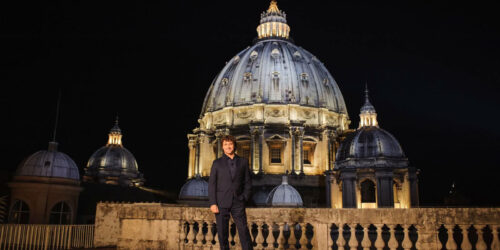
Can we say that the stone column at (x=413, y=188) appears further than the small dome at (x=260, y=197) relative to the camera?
No

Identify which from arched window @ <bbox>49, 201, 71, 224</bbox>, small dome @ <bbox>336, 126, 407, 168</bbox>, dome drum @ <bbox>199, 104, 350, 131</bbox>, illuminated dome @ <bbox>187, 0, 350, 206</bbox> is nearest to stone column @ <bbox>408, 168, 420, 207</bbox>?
small dome @ <bbox>336, 126, 407, 168</bbox>

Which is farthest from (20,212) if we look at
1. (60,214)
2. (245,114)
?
(245,114)

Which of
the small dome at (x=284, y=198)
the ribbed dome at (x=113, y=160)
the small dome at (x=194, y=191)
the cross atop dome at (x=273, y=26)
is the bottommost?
the small dome at (x=284, y=198)

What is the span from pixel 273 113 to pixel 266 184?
37.3ft

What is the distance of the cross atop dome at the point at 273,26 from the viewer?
229 feet

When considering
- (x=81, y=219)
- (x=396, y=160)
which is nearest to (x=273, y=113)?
(x=396, y=160)

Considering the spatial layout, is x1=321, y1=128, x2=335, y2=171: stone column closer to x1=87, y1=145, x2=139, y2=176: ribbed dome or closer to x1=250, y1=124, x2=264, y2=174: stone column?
x1=250, y1=124, x2=264, y2=174: stone column

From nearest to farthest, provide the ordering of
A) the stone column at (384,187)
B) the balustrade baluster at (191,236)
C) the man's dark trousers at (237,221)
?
the man's dark trousers at (237,221), the balustrade baluster at (191,236), the stone column at (384,187)

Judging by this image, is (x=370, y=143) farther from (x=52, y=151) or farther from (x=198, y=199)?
(x=52, y=151)

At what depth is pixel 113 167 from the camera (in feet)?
223

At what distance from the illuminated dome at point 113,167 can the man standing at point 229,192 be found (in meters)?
62.5

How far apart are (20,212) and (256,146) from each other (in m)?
34.7

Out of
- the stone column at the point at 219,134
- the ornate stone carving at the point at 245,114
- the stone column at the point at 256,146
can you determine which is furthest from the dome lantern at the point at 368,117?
the stone column at the point at 219,134

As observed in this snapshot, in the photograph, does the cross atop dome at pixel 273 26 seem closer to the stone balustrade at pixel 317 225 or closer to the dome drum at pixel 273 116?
the dome drum at pixel 273 116
